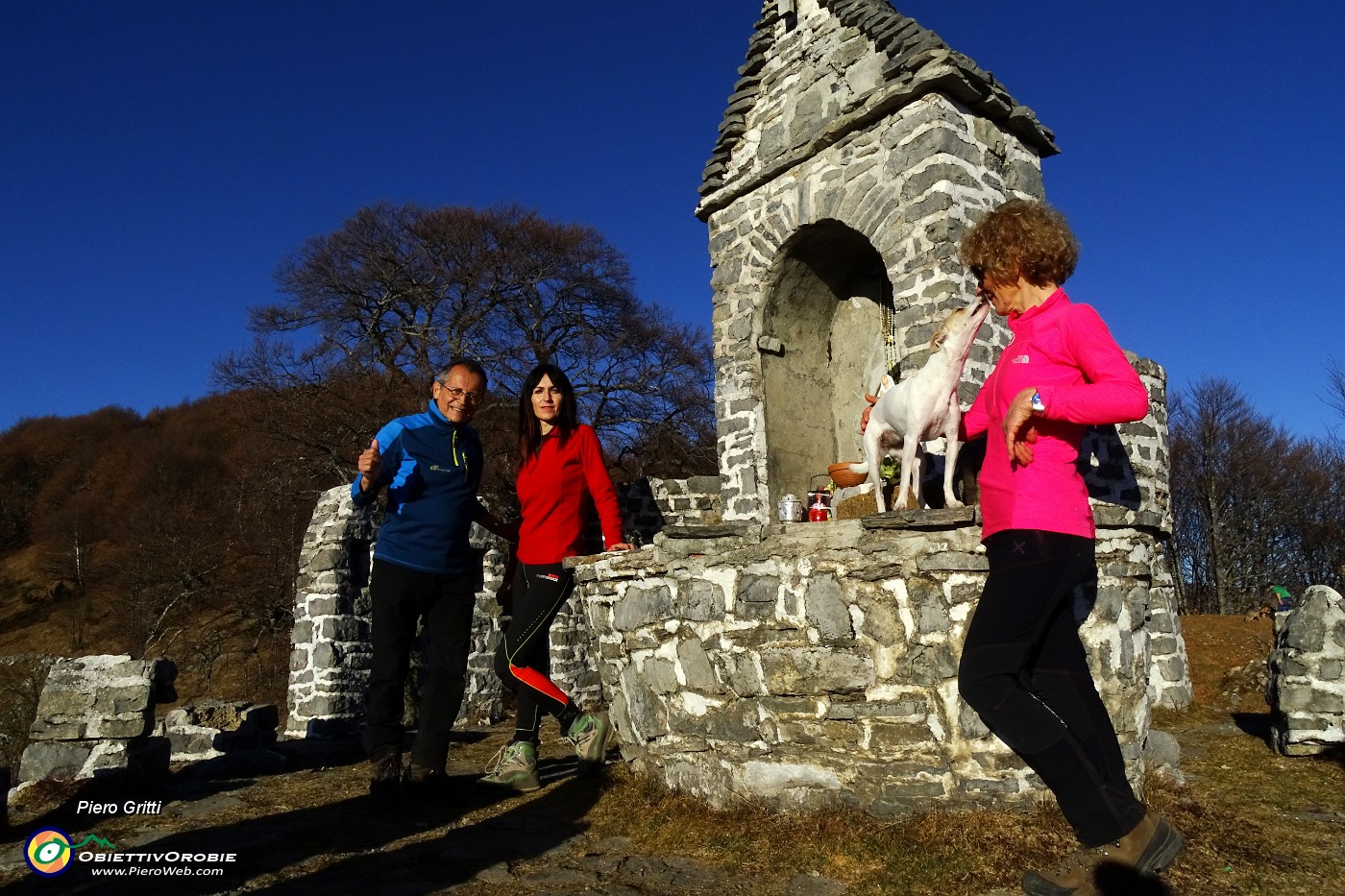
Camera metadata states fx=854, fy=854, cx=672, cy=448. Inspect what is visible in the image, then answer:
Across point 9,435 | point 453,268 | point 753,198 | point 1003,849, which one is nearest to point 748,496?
point 753,198

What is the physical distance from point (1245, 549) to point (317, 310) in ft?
78.1

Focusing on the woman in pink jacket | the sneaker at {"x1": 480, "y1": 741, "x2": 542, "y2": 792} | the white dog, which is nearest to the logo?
the sneaker at {"x1": 480, "y1": 741, "x2": 542, "y2": 792}

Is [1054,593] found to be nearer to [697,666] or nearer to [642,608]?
[697,666]

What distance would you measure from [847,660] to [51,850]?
3099 millimetres

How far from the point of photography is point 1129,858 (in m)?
2.28

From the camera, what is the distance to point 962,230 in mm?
6027

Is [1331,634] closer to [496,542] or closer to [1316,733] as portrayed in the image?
[1316,733]

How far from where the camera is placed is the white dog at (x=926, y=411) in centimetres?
409

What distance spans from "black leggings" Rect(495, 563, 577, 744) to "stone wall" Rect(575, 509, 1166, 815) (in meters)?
0.67

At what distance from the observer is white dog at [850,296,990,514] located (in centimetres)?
409

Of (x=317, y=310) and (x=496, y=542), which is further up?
(x=317, y=310)

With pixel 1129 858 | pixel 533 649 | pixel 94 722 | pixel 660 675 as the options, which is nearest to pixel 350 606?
pixel 94 722

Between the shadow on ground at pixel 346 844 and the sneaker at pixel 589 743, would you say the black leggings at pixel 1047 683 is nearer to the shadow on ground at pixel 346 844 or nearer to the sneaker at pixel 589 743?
the shadow on ground at pixel 346 844

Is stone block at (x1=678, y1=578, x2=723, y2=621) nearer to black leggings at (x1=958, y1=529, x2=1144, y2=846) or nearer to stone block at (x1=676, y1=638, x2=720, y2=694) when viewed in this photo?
stone block at (x1=676, y1=638, x2=720, y2=694)
